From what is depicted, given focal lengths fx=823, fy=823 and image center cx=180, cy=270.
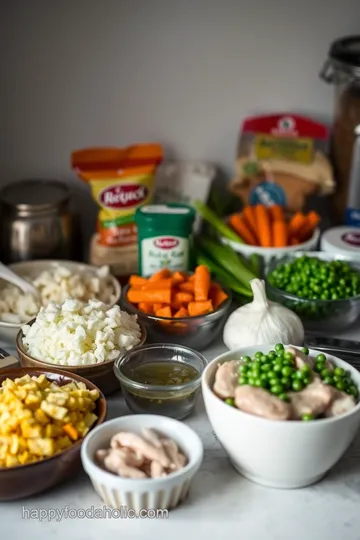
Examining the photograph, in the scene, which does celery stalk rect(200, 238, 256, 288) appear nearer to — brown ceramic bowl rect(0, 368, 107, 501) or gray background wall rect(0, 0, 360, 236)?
gray background wall rect(0, 0, 360, 236)

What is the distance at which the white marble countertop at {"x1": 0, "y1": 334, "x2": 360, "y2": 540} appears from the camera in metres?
1.08

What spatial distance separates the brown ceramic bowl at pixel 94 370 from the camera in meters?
1.31

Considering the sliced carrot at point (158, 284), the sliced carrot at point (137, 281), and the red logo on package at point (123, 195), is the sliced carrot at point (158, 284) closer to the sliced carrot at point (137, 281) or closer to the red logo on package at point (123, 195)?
the sliced carrot at point (137, 281)

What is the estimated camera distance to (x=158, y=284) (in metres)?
1.53

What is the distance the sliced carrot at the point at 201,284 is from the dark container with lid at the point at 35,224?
0.35 meters

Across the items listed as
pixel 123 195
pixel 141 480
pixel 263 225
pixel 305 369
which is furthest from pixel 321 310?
pixel 141 480

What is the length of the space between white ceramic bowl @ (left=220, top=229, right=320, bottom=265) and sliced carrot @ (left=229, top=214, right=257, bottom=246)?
0.15 feet

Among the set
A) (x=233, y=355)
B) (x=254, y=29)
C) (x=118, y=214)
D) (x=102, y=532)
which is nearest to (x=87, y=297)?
(x=118, y=214)

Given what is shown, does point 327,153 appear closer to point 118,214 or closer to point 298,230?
point 298,230

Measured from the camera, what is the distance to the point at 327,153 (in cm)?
190

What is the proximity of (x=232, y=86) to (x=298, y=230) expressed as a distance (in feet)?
1.24

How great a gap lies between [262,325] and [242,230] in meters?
0.38

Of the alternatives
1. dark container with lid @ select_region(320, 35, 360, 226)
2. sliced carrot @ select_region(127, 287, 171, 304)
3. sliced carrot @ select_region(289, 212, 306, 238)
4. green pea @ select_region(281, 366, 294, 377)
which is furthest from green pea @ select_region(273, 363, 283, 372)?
dark container with lid @ select_region(320, 35, 360, 226)

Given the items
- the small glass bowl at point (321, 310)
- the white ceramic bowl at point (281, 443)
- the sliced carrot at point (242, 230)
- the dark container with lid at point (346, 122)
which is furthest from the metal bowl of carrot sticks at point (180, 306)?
the dark container with lid at point (346, 122)
